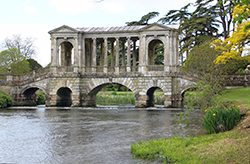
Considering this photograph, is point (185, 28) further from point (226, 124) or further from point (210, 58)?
point (226, 124)

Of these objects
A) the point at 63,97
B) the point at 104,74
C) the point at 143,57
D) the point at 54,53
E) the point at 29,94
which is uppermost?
the point at 54,53

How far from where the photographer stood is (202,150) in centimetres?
862

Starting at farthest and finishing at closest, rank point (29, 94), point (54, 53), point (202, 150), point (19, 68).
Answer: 1. point (19, 68)
2. point (29, 94)
3. point (54, 53)
4. point (202, 150)

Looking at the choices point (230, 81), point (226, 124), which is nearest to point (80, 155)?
point (226, 124)

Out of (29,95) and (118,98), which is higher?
(29,95)

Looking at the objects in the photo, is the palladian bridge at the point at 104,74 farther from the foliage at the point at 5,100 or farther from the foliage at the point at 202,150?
the foliage at the point at 202,150

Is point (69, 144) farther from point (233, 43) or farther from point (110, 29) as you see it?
point (110, 29)

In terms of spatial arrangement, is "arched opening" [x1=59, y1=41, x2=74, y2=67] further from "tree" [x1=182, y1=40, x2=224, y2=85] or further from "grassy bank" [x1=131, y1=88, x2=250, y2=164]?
"grassy bank" [x1=131, y1=88, x2=250, y2=164]

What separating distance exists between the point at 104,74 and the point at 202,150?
24825mm

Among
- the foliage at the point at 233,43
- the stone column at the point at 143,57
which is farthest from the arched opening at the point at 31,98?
the foliage at the point at 233,43

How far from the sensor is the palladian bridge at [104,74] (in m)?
31.1

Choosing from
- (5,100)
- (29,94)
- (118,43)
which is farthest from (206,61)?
(29,94)

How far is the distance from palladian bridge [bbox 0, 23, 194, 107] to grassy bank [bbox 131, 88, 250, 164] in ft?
66.2

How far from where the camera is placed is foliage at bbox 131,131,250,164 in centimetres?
762
